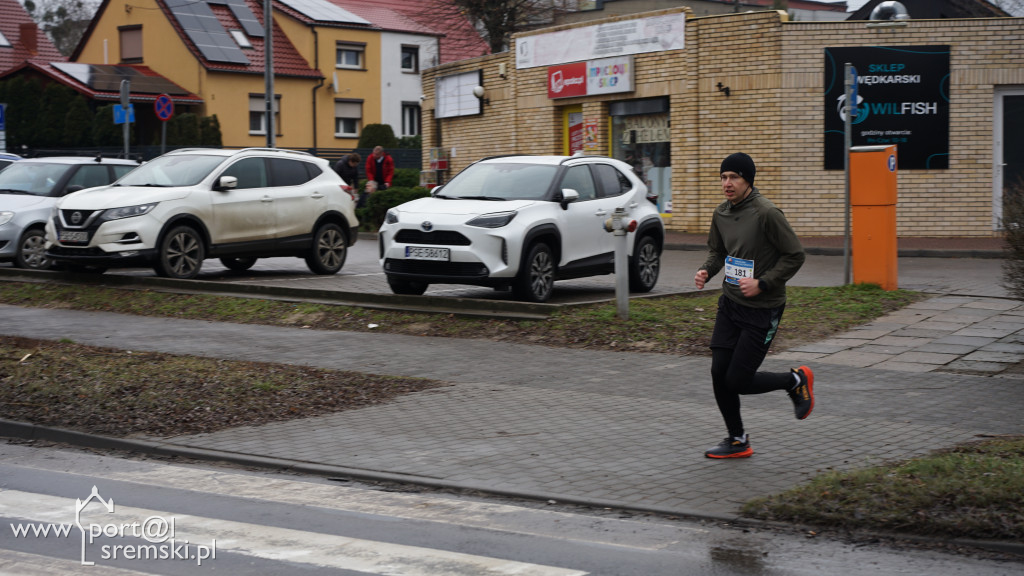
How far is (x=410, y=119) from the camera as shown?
2228 inches

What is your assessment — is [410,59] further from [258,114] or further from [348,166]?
[348,166]

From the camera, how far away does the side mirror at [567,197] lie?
13172mm

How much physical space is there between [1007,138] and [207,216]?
49.9 ft

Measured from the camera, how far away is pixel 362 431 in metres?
7.83

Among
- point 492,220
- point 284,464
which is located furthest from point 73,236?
point 284,464

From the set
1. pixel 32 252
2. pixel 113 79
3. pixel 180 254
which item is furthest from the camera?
pixel 113 79

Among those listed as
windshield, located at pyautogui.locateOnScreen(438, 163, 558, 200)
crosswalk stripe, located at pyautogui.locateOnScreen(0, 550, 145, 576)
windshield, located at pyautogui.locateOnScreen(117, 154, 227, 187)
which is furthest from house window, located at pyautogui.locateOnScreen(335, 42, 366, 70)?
crosswalk stripe, located at pyautogui.locateOnScreen(0, 550, 145, 576)

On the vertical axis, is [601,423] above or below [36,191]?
below

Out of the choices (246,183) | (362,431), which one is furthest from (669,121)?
(362,431)

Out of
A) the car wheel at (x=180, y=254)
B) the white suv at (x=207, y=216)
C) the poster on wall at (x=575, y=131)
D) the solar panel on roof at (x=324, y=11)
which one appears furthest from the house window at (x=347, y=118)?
the car wheel at (x=180, y=254)

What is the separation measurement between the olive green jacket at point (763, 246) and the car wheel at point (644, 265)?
7.62 m

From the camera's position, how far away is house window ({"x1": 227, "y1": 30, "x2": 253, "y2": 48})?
5038 centimetres

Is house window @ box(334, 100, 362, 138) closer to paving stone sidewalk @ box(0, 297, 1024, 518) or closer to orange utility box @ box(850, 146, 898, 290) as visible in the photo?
orange utility box @ box(850, 146, 898, 290)

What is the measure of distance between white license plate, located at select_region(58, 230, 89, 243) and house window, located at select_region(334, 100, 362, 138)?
3905cm
